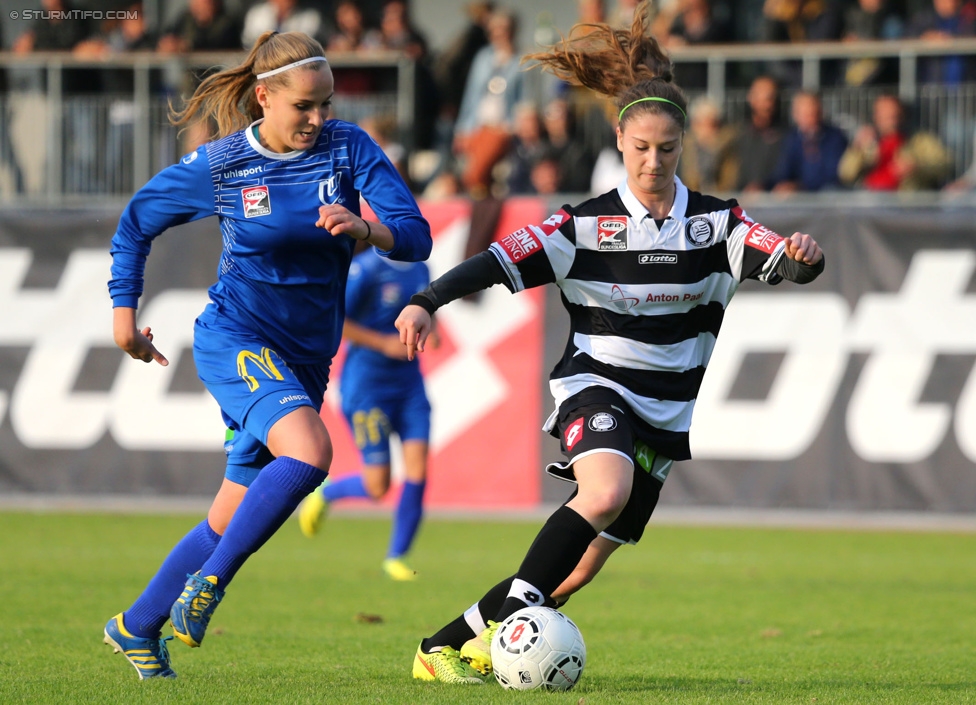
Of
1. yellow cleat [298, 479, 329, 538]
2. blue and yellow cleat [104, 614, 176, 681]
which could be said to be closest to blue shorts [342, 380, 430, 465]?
yellow cleat [298, 479, 329, 538]

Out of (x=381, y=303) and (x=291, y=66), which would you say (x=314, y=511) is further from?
(x=291, y=66)

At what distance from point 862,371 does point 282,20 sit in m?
7.83

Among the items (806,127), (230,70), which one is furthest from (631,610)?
(806,127)

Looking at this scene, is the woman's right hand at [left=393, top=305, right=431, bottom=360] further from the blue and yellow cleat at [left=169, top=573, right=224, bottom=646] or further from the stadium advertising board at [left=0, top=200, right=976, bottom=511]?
the stadium advertising board at [left=0, top=200, right=976, bottom=511]

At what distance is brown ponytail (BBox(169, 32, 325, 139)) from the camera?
5.17m

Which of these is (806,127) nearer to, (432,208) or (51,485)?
(432,208)

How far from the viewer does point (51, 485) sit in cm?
1322

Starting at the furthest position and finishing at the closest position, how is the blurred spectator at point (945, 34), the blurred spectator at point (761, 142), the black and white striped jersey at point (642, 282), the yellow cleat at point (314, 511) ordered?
the blurred spectator at point (945, 34) → the blurred spectator at point (761, 142) → the yellow cleat at point (314, 511) → the black and white striped jersey at point (642, 282)

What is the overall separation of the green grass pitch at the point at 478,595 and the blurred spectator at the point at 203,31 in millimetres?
5710

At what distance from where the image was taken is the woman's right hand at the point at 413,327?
4688mm

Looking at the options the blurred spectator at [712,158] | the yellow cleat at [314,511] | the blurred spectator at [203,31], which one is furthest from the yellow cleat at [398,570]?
the blurred spectator at [203,31]

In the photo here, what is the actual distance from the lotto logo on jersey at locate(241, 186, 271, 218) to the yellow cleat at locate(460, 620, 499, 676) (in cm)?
178

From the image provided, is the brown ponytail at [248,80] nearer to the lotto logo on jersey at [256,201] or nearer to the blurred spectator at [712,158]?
the lotto logo on jersey at [256,201]

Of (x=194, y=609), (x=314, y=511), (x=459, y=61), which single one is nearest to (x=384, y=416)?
(x=314, y=511)
